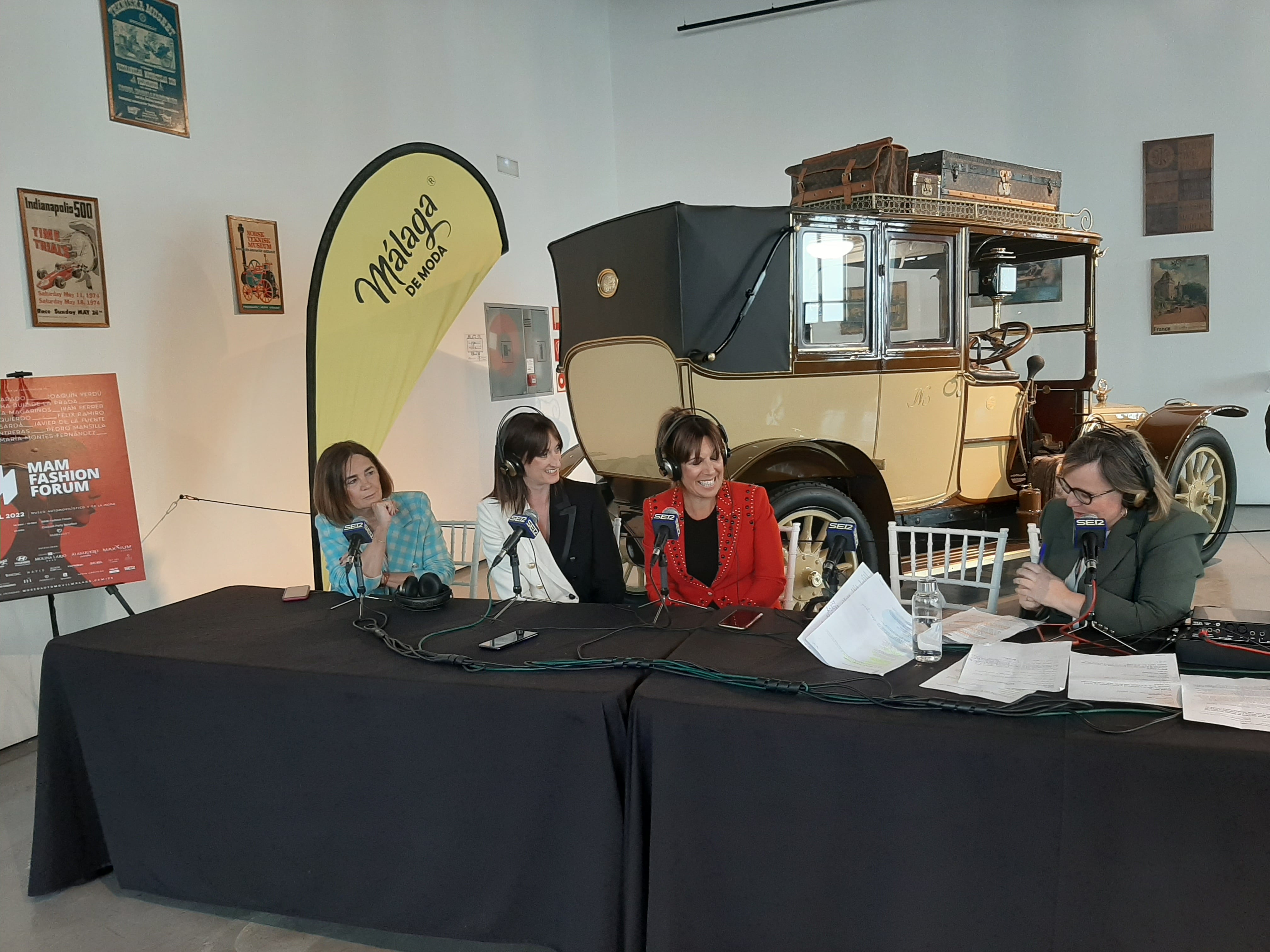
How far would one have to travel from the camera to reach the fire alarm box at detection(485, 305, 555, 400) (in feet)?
21.7

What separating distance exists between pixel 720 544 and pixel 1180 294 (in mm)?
6325

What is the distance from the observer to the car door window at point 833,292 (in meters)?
3.84

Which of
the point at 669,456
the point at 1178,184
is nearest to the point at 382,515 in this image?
the point at 669,456

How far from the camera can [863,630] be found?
1990 millimetres

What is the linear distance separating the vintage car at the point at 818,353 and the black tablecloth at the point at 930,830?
175cm

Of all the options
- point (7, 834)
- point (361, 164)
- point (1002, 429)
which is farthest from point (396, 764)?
point (361, 164)

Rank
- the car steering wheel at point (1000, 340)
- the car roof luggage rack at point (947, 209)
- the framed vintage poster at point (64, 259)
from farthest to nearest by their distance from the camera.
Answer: the car steering wheel at point (1000, 340), the car roof luggage rack at point (947, 209), the framed vintage poster at point (64, 259)

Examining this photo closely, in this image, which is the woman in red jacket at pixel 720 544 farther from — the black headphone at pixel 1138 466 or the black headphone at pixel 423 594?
the black headphone at pixel 1138 466

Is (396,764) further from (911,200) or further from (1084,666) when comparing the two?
(911,200)

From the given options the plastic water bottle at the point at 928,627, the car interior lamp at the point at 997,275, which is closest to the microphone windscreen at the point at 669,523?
the plastic water bottle at the point at 928,627

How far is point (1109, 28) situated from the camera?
7.09 m

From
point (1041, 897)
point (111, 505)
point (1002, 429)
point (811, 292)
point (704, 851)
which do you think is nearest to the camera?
point (1041, 897)

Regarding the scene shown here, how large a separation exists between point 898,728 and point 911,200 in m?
3.22

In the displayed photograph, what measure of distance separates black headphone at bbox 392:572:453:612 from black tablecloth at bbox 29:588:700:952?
1.7 inches
